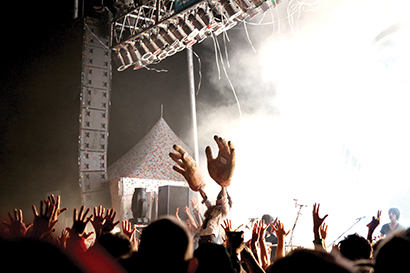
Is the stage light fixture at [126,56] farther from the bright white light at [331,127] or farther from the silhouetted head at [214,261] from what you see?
the silhouetted head at [214,261]

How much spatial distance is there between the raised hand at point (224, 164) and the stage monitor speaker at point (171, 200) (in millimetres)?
2637

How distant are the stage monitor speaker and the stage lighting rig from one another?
2.22 m

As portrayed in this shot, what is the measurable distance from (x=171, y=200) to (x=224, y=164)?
2.75 metres

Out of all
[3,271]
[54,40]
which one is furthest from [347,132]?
[3,271]

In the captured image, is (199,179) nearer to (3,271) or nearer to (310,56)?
(3,271)

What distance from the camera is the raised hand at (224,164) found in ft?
13.0

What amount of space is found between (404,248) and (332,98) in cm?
685

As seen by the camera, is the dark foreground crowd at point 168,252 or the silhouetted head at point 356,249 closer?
the dark foreground crowd at point 168,252

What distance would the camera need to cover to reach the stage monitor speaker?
21.3 ft

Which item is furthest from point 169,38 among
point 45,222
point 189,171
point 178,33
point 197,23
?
point 45,222

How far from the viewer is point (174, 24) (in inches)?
243

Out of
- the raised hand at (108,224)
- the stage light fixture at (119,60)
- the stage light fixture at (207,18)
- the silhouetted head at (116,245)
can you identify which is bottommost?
the raised hand at (108,224)

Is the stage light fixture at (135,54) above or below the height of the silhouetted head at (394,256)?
above

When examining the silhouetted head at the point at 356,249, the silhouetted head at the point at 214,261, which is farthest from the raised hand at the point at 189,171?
the silhouetted head at the point at 214,261
